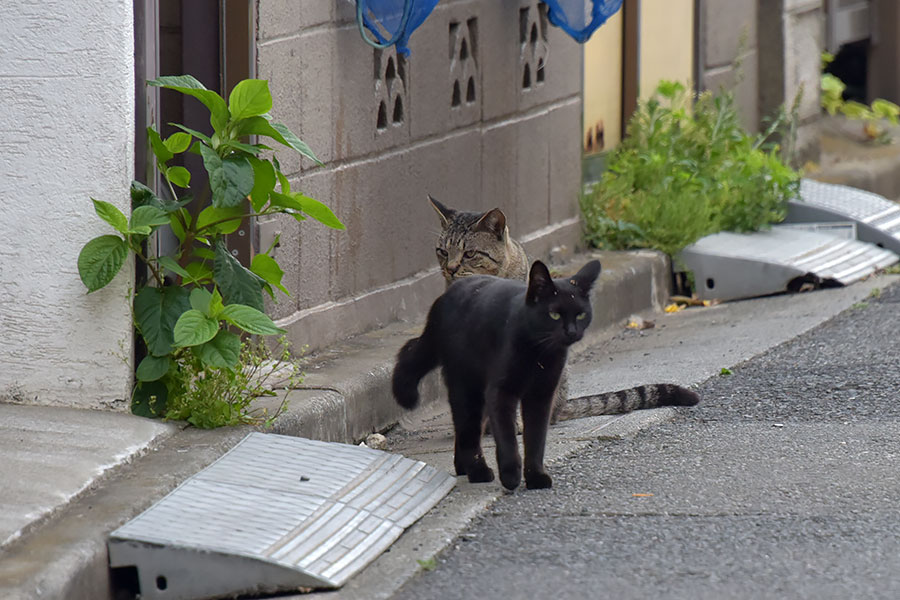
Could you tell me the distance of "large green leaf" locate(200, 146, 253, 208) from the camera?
4402mm

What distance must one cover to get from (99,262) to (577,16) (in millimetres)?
4107

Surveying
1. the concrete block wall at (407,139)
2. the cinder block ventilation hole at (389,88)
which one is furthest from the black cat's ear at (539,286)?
the cinder block ventilation hole at (389,88)

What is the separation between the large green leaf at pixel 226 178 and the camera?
4402 mm

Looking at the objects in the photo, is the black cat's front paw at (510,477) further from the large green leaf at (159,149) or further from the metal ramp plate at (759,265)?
the metal ramp plate at (759,265)

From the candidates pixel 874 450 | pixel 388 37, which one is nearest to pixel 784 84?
pixel 388 37

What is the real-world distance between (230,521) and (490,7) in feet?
13.9

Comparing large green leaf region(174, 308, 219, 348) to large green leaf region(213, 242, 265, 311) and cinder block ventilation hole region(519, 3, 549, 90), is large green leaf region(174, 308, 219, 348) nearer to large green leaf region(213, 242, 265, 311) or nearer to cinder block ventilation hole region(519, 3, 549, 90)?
large green leaf region(213, 242, 265, 311)

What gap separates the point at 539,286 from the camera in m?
4.31

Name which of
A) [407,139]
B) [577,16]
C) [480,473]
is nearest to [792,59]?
[577,16]

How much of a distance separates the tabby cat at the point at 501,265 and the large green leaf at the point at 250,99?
149 cm

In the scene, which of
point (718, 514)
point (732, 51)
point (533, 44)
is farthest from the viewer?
point (732, 51)

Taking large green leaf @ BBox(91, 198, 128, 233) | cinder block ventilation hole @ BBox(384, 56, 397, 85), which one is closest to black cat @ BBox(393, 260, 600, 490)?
large green leaf @ BBox(91, 198, 128, 233)

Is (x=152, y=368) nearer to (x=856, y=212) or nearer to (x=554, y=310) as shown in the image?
(x=554, y=310)

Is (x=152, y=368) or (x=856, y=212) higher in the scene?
(x=856, y=212)
